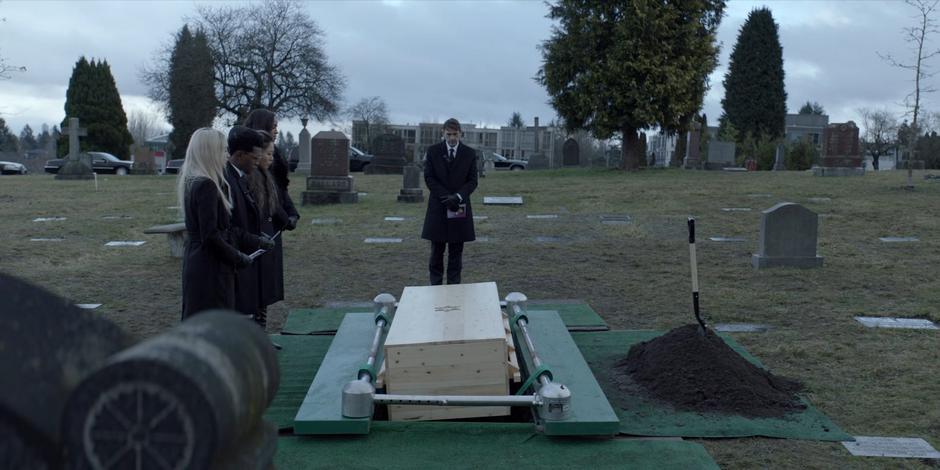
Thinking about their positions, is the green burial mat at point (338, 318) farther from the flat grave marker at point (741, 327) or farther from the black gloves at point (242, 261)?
the black gloves at point (242, 261)

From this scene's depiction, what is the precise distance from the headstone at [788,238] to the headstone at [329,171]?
38.5 ft

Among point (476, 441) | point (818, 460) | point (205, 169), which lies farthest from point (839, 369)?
point (205, 169)

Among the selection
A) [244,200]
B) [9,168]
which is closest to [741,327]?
[244,200]

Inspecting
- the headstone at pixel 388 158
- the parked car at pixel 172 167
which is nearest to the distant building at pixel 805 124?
the parked car at pixel 172 167

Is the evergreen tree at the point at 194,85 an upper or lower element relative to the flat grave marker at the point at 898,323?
upper

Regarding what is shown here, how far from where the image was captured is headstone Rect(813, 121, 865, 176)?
27.0 metres

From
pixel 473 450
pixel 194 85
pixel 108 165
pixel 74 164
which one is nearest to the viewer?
pixel 473 450

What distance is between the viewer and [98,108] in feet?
179

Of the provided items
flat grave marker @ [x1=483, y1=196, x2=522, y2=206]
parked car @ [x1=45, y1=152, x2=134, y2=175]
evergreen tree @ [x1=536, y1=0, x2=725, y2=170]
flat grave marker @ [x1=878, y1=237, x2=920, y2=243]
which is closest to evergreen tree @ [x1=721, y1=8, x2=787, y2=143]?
evergreen tree @ [x1=536, y1=0, x2=725, y2=170]

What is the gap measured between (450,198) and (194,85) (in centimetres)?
4109

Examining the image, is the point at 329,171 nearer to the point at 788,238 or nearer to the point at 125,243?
the point at 125,243

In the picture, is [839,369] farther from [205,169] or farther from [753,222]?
[753,222]

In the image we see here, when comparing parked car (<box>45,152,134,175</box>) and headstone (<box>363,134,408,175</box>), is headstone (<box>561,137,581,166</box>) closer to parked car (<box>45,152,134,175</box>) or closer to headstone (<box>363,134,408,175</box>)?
headstone (<box>363,134,408,175</box>)

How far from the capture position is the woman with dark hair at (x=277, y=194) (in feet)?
21.9
